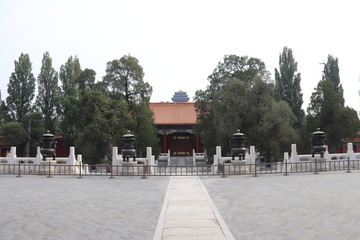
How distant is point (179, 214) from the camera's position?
8492 mm

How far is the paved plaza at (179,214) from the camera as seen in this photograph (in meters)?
6.64

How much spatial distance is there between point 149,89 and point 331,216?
90.9 ft

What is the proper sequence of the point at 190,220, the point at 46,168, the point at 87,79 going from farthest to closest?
the point at 87,79
the point at 46,168
the point at 190,220

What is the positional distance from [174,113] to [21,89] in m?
19.9

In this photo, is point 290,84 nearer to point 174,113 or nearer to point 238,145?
point 174,113

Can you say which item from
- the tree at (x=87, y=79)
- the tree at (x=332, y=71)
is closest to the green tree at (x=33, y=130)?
the tree at (x=87, y=79)

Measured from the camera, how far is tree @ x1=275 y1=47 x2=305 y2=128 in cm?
4209

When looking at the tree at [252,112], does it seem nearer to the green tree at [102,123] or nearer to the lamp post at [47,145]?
the green tree at [102,123]

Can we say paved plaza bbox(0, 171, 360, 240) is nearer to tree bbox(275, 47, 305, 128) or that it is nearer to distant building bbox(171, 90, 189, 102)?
tree bbox(275, 47, 305, 128)

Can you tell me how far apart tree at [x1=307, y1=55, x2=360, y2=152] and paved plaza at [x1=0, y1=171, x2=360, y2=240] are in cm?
2597

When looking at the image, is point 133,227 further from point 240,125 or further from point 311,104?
point 311,104

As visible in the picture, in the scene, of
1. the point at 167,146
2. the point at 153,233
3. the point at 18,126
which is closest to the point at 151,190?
the point at 153,233

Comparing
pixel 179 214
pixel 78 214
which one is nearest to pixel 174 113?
pixel 179 214

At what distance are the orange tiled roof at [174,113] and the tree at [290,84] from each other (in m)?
12.1
